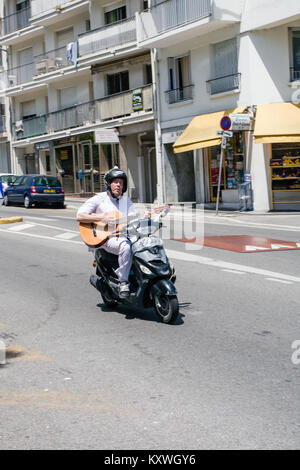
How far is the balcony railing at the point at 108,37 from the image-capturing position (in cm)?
3095

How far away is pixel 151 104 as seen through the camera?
97.2ft

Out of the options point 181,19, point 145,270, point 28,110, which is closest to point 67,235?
point 145,270

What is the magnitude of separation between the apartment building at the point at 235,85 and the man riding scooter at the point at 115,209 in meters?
15.3

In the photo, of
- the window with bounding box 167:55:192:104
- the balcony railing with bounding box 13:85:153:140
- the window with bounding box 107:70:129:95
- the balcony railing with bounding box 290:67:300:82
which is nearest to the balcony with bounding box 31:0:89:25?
the window with bounding box 107:70:129:95

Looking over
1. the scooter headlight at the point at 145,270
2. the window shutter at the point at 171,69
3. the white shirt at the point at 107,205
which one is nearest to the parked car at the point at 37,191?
the window shutter at the point at 171,69

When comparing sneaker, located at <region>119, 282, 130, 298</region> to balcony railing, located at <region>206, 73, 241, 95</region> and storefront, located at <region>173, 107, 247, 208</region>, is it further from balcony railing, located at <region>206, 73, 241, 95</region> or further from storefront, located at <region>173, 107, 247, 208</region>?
balcony railing, located at <region>206, 73, 241, 95</region>

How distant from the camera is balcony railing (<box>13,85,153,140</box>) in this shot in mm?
31172

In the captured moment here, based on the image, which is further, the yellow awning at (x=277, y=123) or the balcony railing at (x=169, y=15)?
the balcony railing at (x=169, y=15)

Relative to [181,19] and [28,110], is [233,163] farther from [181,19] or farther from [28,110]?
[28,110]

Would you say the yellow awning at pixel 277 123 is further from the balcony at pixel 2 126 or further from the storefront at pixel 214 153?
the balcony at pixel 2 126

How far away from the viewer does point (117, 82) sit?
109ft

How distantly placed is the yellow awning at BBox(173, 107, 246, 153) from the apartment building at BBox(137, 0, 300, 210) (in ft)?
0.15

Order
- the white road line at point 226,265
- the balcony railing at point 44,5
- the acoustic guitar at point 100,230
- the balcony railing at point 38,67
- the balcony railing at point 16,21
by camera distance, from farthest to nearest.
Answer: the balcony railing at point 16,21
the balcony railing at point 38,67
the balcony railing at point 44,5
the white road line at point 226,265
the acoustic guitar at point 100,230

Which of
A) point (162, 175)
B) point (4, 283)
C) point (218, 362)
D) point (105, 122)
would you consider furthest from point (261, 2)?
point (218, 362)
